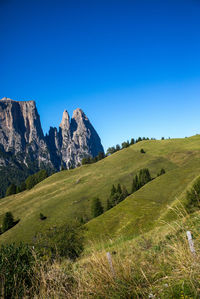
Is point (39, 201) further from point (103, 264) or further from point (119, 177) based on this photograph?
point (103, 264)

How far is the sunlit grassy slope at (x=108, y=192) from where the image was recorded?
1853 inches

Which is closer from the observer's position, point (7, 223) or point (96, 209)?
point (96, 209)

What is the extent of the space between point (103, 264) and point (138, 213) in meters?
45.7

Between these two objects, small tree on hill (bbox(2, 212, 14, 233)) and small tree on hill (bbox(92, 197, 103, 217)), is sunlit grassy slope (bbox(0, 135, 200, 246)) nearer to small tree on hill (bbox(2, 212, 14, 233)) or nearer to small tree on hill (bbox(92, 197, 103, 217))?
small tree on hill (bbox(2, 212, 14, 233))

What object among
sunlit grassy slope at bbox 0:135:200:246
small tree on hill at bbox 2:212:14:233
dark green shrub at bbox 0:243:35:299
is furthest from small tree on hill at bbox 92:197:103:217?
dark green shrub at bbox 0:243:35:299

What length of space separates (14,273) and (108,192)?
100553mm

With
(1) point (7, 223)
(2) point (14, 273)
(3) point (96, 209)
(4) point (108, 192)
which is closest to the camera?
(2) point (14, 273)

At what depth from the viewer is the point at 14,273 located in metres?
6.41

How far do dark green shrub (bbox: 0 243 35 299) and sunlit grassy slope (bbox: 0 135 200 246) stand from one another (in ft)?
85.7

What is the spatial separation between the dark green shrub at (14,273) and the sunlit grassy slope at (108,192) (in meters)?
26.1

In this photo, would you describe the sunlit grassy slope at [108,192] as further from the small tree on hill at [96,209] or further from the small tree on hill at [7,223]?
the small tree on hill at [96,209]

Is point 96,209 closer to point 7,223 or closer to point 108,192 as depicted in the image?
point 108,192

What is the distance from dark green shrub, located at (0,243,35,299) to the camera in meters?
5.73

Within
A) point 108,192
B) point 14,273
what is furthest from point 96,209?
point 14,273
